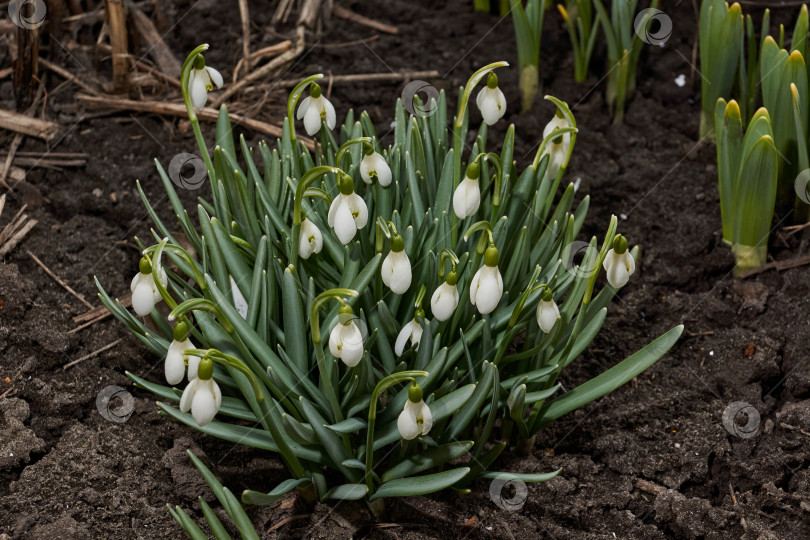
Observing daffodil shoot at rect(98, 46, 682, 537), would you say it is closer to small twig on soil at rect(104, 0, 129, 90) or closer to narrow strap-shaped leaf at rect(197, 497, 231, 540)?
narrow strap-shaped leaf at rect(197, 497, 231, 540)

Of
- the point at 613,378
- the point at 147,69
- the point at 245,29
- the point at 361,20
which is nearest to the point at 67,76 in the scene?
the point at 147,69

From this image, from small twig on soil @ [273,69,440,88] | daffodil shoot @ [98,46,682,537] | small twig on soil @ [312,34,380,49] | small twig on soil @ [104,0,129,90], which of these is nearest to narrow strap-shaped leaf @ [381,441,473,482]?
daffodil shoot @ [98,46,682,537]

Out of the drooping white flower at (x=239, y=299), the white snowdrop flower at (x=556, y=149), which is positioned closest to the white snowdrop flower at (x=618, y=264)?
the white snowdrop flower at (x=556, y=149)

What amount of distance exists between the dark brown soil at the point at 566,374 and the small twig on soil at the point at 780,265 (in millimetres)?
27

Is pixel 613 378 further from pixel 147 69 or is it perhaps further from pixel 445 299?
pixel 147 69

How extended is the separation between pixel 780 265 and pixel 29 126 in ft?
8.13

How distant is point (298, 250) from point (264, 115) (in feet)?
4.38

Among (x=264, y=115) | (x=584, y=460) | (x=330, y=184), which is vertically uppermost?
(x=330, y=184)

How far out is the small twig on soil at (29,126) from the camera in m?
3.16

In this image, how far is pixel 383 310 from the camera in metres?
2.03

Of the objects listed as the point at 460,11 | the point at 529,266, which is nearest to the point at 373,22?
the point at 460,11

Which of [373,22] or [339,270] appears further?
[373,22]

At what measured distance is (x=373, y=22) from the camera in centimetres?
376

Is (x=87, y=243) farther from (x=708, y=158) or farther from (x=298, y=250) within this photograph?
(x=708, y=158)
